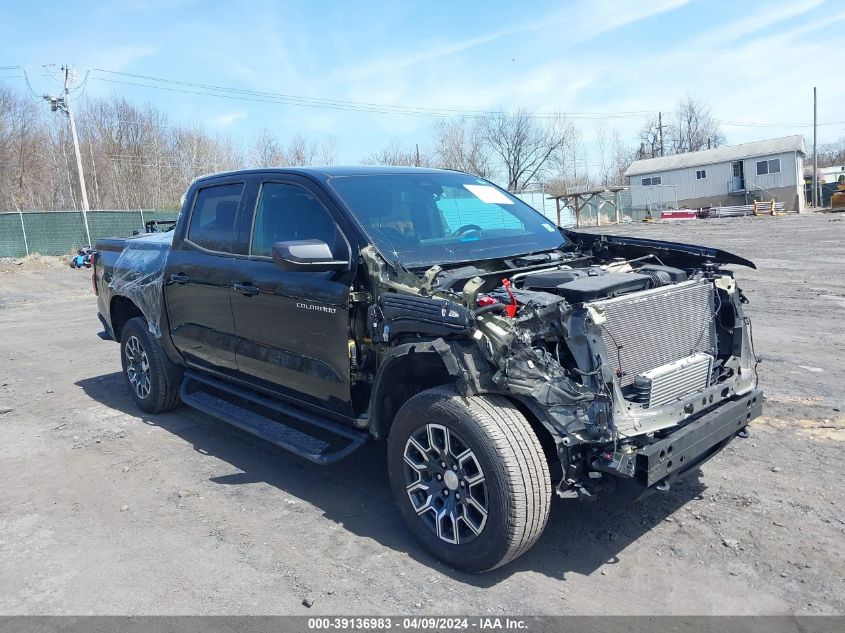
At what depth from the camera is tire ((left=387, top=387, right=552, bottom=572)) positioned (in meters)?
3.09

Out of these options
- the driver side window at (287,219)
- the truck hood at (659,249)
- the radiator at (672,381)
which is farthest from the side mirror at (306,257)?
the truck hood at (659,249)

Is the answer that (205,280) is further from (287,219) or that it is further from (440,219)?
(440,219)

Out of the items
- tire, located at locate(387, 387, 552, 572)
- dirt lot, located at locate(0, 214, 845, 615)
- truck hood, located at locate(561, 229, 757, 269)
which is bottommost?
dirt lot, located at locate(0, 214, 845, 615)

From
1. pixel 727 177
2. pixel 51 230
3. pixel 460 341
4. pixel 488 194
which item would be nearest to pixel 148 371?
pixel 488 194

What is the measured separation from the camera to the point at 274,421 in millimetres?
4789

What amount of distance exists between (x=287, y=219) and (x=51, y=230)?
25341 millimetres

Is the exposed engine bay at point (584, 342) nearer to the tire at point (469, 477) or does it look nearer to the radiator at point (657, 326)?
the radiator at point (657, 326)

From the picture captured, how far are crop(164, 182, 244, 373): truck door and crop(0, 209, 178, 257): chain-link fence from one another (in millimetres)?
22035

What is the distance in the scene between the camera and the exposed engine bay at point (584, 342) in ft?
10.1

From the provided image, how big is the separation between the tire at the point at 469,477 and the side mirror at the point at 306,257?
3.07ft

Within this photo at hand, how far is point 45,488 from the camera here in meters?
4.72

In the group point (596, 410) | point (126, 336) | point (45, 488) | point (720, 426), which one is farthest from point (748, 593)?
point (126, 336)

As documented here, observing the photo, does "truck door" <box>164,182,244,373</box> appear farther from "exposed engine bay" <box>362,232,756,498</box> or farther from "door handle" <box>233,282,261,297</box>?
"exposed engine bay" <box>362,232,756,498</box>

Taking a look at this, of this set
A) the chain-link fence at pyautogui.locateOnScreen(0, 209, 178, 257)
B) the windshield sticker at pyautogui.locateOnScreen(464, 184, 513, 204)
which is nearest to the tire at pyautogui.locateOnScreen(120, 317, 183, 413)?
the windshield sticker at pyautogui.locateOnScreen(464, 184, 513, 204)
